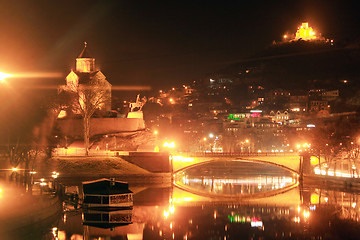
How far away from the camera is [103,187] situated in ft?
157

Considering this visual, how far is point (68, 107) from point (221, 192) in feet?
117

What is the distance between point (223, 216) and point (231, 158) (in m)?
27.9

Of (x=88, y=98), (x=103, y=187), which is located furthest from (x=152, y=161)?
(x=103, y=187)

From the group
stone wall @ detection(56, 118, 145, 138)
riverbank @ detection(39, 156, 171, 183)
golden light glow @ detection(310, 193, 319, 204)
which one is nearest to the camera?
Result: golden light glow @ detection(310, 193, 319, 204)

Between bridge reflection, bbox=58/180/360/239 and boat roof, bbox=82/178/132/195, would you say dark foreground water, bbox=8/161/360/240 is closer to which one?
bridge reflection, bbox=58/180/360/239

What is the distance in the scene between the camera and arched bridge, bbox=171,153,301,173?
7262 centimetres

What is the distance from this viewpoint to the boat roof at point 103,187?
46.8m

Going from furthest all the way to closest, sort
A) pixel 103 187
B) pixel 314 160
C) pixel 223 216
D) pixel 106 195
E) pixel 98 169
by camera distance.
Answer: pixel 314 160
pixel 98 169
pixel 103 187
pixel 106 195
pixel 223 216

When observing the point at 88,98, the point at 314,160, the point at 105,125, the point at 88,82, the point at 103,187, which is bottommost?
the point at 103,187

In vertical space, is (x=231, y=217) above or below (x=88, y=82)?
below

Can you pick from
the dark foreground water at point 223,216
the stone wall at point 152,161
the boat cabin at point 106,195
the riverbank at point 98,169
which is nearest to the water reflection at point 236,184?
the dark foreground water at point 223,216

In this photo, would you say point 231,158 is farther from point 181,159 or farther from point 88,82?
point 88,82

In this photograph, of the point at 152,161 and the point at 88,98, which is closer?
the point at 152,161

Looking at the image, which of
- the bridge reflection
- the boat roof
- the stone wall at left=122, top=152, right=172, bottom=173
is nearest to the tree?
the stone wall at left=122, top=152, right=172, bottom=173
